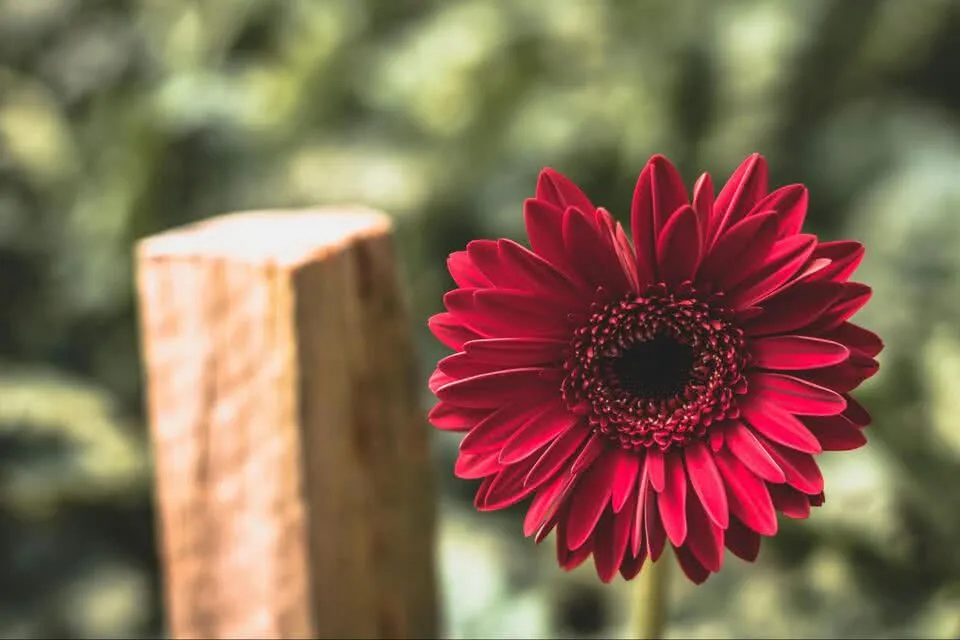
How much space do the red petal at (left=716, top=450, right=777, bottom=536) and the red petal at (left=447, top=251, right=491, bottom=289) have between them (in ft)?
0.52

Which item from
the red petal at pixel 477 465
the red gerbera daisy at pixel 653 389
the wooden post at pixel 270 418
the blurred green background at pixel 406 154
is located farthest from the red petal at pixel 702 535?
the blurred green background at pixel 406 154

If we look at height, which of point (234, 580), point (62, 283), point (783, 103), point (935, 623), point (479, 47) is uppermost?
point (479, 47)

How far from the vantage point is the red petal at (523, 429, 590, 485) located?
501 millimetres

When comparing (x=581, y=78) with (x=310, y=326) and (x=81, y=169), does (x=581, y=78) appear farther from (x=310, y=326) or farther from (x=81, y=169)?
(x=310, y=326)

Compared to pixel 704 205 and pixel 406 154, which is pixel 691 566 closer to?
pixel 704 205

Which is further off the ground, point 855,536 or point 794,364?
point 794,364

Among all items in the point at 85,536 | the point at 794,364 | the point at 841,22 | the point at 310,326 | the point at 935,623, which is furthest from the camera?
the point at 841,22

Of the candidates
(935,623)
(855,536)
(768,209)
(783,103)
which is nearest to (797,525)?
(855,536)

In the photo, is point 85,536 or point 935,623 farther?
point 85,536

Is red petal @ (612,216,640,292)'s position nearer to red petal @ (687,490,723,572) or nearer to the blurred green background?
red petal @ (687,490,723,572)

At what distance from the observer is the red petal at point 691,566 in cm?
50

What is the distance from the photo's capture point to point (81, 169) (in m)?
1.82

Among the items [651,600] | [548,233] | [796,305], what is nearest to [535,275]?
[548,233]

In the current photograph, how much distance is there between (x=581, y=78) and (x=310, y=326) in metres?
1.19
